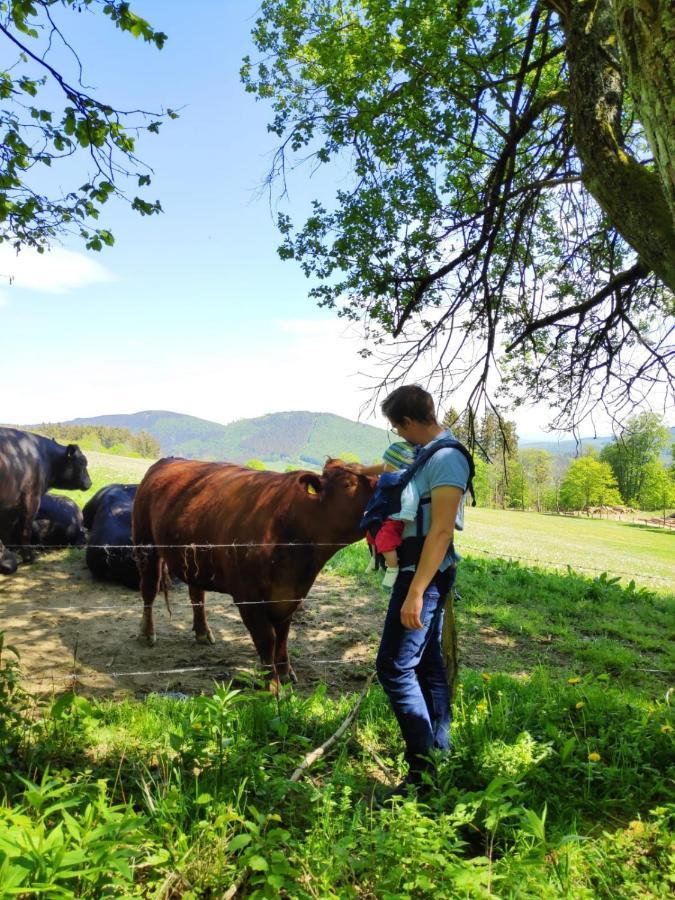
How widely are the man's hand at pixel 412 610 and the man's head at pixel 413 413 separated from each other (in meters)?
0.80

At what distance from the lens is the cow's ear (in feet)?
14.5

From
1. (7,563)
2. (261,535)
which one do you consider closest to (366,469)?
(261,535)

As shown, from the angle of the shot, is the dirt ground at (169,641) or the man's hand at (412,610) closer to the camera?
the man's hand at (412,610)

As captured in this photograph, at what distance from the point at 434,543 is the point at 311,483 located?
1832 millimetres

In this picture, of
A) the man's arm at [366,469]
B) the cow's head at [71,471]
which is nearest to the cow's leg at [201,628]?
the man's arm at [366,469]

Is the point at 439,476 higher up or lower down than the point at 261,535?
Answer: higher up

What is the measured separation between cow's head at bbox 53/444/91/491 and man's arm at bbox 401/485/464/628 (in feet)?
30.1

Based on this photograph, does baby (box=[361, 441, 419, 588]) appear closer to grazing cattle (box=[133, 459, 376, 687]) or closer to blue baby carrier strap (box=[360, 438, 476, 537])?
blue baby carrier strap (box=[360, 438, 476, 537])

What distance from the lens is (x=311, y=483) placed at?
14.6ft

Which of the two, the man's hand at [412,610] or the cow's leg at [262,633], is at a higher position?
the man's hand at [412,610]

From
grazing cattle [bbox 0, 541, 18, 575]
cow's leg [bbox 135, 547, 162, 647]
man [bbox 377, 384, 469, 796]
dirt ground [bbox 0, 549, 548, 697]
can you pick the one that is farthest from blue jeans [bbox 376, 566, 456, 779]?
grazing cattle [bbox 0, 541, 18, 575]

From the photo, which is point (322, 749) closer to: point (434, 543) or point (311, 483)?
point (434, 543)

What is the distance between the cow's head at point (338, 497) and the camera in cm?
438

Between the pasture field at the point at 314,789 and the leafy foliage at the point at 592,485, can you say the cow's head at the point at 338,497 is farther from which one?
the leafy foliage at the point at 592,485
